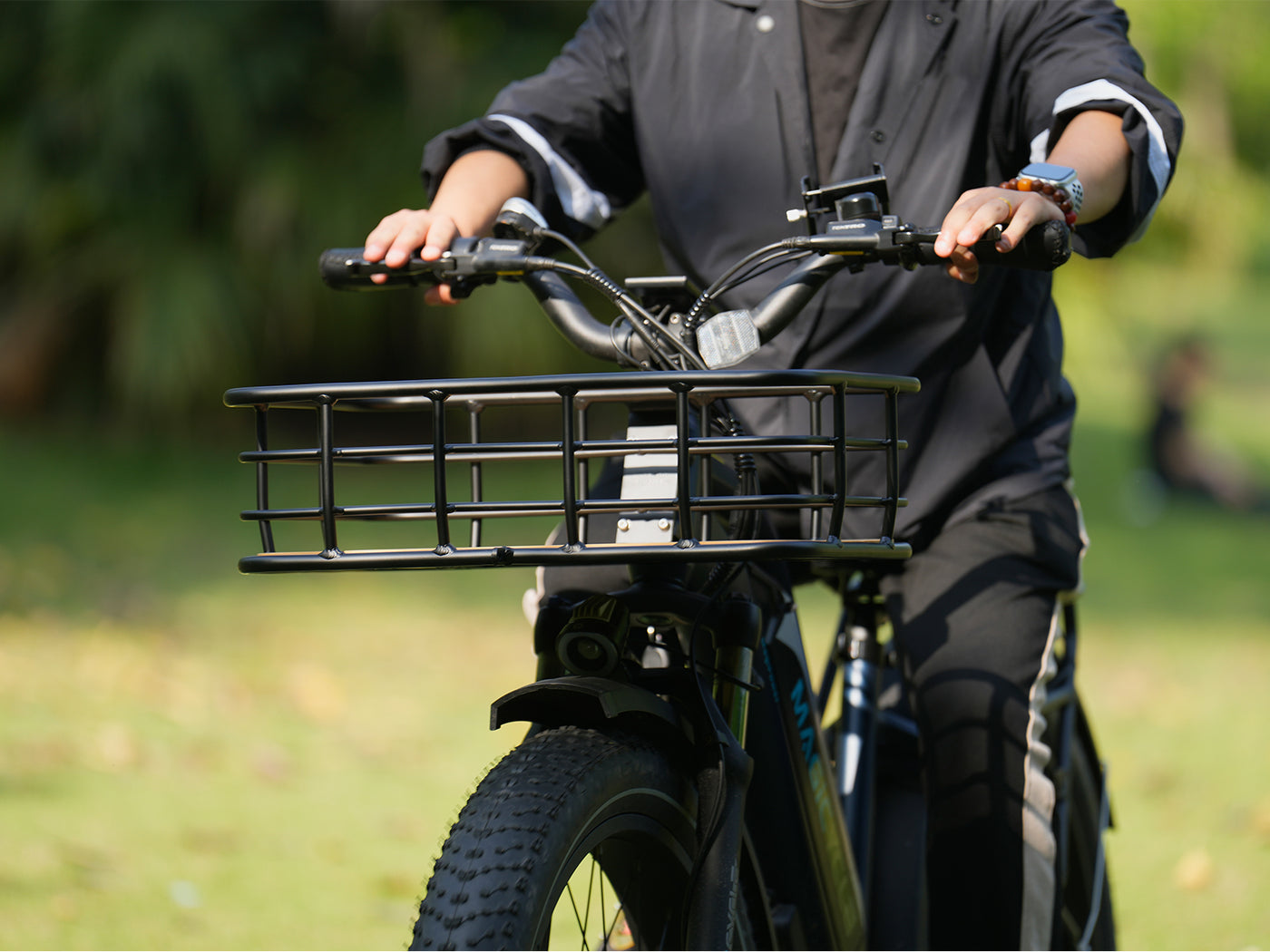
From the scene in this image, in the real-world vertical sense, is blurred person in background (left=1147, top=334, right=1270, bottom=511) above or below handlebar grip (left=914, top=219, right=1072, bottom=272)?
above

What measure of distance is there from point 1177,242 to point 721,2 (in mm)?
9357

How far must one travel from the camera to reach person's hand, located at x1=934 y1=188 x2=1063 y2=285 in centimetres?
130

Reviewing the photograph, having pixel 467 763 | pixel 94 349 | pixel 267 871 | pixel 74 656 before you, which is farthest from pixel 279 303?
pixel 267 871

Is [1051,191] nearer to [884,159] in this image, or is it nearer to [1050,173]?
[1050,173]

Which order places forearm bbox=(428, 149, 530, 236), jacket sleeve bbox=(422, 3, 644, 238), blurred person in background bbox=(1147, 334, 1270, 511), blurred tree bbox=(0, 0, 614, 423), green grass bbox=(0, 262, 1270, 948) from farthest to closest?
blurred person in background bbox=(1147, 334, 1270, 511)
blurred tree bbox=(0, 0, 614, 423)
green grass bbox=(0, 262, 1270, 948)
jacket sleeve bbox=(422, 3, 644, 238)
forearm bbox=(428, 149, 530, 236)

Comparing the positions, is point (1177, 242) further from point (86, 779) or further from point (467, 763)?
point (86, 779)

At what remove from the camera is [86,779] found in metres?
3.48

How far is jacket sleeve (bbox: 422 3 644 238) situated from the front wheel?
0.86 meters

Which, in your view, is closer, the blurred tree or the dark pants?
the dark pants

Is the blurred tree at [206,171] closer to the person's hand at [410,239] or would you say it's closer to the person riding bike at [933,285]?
the person riding bike at [933,285]

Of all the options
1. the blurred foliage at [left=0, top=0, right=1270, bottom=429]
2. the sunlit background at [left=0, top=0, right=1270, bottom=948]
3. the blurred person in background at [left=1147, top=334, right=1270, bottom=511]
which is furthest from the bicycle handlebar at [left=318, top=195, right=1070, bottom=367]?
the blurred person in background at [left=1147, top=334, right=1270, bottom=511]

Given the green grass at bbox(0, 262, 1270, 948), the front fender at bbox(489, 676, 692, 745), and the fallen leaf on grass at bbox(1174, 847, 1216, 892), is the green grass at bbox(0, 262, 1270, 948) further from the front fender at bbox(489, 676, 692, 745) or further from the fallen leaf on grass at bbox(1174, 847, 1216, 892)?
the front fender at bbox(489, 676, 692, 745)

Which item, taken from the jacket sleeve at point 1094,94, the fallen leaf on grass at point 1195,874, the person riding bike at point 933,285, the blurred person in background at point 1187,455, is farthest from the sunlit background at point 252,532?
the jacket sleeve at point 1094,94

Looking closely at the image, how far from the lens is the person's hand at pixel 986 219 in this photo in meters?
1.30
